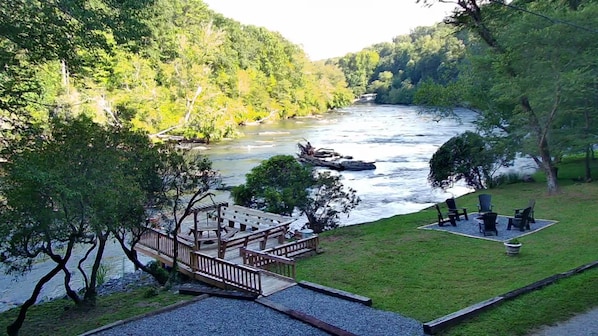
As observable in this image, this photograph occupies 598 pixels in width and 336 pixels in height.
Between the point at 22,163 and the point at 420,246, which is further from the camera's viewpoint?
the point at 420,246

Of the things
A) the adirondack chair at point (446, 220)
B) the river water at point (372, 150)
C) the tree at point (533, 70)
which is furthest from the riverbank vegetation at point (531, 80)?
the adirondack chair at point (446, 220)

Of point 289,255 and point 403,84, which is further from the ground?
point 403,84

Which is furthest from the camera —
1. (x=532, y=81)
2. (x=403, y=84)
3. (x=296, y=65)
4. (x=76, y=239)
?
(x=403, y=84)

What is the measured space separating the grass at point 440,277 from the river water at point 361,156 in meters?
3.75

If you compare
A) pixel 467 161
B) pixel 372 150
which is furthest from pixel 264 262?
pixel 372 150

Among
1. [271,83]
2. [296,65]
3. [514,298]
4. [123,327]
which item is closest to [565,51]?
[514,298]

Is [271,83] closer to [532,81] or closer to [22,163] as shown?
[532,81]

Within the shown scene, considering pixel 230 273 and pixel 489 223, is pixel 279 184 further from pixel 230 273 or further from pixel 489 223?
pixel 489 223

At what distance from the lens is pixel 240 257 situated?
40.4ft

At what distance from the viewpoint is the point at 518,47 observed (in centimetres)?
1656

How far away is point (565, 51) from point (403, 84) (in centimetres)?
7537

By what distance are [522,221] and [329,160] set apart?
2156cm

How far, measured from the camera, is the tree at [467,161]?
22.5m

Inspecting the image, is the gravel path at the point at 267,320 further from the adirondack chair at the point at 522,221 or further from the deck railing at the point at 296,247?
the adirondack chair at the point at 522,221
